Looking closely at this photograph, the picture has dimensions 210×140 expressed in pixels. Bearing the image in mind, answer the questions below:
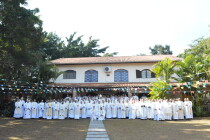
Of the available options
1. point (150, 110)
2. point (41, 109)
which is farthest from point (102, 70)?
point (41, 109)

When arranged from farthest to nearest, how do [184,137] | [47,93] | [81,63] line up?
[81,63] → [47,93] → [184,137]

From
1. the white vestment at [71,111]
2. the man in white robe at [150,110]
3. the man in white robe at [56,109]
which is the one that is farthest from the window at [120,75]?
the man in white robe at [56,109]

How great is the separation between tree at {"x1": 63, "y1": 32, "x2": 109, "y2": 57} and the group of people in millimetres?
18196

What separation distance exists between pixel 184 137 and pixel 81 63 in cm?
1331

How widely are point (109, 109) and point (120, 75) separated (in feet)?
19.5

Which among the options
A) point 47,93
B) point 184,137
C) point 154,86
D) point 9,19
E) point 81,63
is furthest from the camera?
Result: point 81,63

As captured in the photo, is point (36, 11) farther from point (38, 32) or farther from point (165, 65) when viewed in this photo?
point (165, 65)

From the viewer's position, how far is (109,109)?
44.2ft

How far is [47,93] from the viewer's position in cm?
1591

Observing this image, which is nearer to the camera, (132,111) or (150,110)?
(150,110)

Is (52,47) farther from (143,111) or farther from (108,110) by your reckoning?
(143,111)

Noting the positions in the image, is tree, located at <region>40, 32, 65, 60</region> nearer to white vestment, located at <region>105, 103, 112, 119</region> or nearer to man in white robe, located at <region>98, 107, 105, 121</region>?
white vestment, located at <region>105, 103, 112, 119</region>

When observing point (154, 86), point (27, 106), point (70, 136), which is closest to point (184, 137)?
point (70, 136)

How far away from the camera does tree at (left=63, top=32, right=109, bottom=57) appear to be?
30953 millimetres
